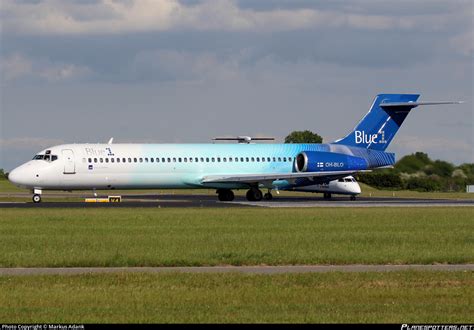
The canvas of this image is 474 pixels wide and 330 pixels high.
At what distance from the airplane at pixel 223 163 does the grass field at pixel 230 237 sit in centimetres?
1101

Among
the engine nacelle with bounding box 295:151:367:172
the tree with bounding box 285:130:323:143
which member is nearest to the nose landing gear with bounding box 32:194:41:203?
the engine nacelle with bounding box 295:151:367:172

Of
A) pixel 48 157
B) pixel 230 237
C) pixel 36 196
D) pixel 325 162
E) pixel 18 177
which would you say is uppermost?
pixel 48 157

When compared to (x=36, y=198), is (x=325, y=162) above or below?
above

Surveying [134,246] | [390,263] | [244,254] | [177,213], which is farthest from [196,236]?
[177,213]

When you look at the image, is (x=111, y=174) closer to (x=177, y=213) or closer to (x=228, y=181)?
(x=228, y=181)

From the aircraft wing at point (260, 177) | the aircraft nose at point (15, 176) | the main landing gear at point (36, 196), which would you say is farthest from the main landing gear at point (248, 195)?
the aircraft nose at point (15, 176)

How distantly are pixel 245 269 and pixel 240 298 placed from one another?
17.3 ft

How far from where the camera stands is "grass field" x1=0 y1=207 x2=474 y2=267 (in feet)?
85.1

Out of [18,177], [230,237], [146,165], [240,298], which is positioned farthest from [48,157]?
[240,298]

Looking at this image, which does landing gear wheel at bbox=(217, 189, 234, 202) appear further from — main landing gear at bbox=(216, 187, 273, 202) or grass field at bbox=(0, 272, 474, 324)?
grass field at bbox=(0, 272, 474, 324)

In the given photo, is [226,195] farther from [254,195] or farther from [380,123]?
[380,123]

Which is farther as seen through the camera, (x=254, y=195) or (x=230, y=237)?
(x=254, y=195)

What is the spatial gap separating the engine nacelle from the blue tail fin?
2916mm

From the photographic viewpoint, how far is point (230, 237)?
106 ft
